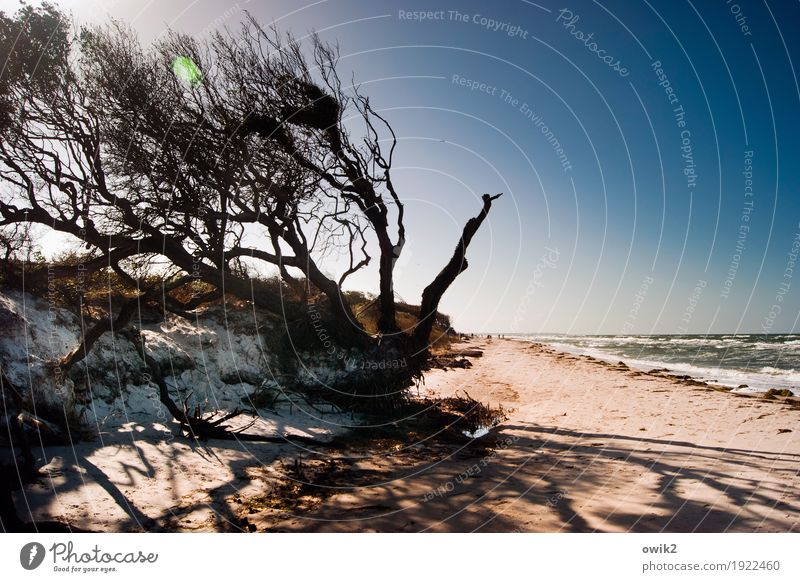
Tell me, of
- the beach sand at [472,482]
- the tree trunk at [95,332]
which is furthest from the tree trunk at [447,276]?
the tree trunk at [95,332]

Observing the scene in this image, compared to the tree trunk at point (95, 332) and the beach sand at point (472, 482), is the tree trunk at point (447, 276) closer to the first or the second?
the beach sand at point (472, 482)

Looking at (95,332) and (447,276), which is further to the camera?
(447,276)

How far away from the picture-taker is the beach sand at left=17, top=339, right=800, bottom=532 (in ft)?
12.7

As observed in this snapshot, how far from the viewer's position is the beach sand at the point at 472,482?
3.87 metres

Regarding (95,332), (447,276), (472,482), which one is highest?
(447,276)

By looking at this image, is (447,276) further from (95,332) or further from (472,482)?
(95,332)

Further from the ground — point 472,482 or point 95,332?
point 95,332

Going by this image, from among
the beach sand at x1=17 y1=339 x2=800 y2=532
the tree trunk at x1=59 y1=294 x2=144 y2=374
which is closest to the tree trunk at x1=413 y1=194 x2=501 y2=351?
the beach sand at x1=17 y1=339 x2=800 y2=532

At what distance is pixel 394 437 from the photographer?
27.9 feet

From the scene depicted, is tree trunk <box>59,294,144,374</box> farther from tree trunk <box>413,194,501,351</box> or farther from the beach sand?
tree trunk <box>413,194,501,351</box>

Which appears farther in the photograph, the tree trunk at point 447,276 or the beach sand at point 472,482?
the tree trunk at point 447,276

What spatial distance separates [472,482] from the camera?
5.20 metres

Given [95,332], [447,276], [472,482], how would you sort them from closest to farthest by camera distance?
[472,482]
[95,332]
[447,276]

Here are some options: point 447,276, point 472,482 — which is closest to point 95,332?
point 472,482
